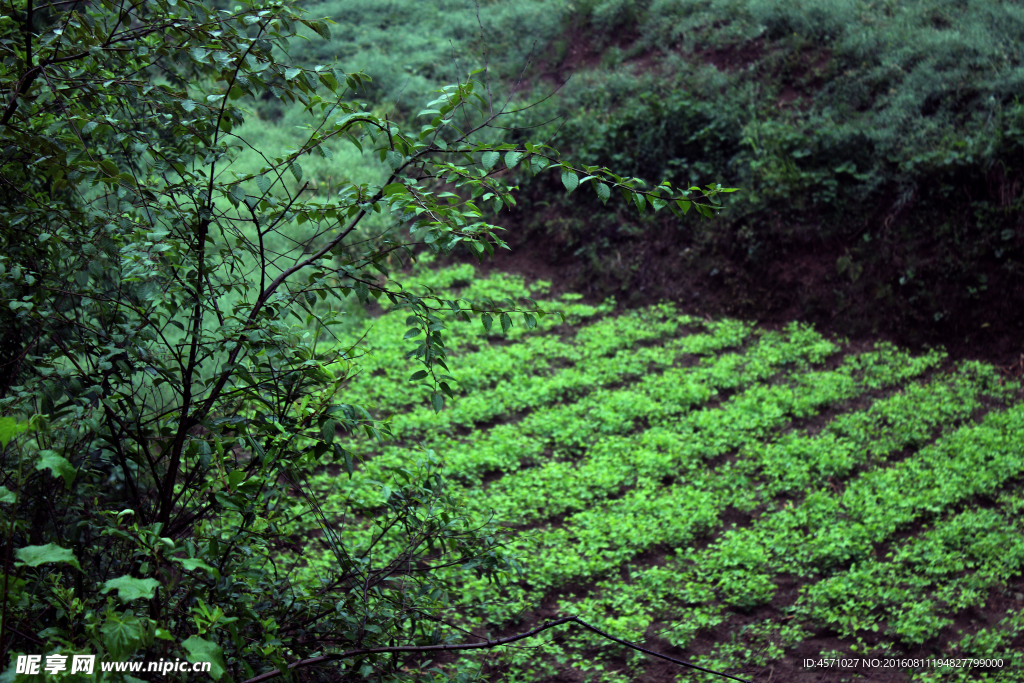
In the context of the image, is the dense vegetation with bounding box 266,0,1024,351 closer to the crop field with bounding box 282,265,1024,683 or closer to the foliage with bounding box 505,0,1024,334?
the foliage with bounding box 505,0,1024,334

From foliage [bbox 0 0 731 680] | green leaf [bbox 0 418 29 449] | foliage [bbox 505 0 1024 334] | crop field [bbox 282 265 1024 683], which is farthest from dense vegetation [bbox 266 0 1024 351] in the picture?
green leaf [bbox 0 418 29 449]

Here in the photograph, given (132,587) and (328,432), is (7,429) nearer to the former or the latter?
(132,587)

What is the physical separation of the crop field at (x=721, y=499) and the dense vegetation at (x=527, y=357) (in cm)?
3

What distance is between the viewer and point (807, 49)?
10.8 metres

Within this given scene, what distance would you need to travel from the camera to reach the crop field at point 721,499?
403cm

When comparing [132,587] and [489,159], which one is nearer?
[132,587]

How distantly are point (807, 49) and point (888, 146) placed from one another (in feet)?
9.98

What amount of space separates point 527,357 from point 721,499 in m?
3.39

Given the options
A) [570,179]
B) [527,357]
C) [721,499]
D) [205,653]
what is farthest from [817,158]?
[205,653]

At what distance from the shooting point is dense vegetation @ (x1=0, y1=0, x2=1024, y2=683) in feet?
7.70

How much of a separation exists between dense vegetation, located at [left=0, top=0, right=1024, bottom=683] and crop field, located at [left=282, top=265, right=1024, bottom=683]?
0.11ft

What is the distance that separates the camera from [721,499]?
A: 5.54 meters

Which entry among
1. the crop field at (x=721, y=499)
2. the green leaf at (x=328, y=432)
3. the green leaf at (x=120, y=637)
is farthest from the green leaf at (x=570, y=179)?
the green leaf at (x=120, y=637)

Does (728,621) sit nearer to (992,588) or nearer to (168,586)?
(992,588)
